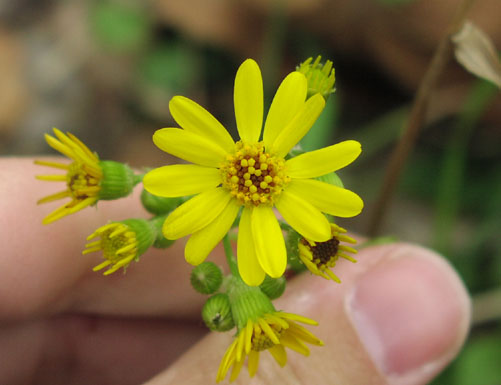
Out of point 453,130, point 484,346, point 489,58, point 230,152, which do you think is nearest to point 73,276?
point 230,152

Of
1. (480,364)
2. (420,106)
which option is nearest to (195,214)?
(420,106)

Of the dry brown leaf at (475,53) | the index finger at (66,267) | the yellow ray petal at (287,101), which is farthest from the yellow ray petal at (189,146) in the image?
the index finger at (66,267)

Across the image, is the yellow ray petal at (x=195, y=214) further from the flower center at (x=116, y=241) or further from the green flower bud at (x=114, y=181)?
the green flower bud at (x=114, y=181)

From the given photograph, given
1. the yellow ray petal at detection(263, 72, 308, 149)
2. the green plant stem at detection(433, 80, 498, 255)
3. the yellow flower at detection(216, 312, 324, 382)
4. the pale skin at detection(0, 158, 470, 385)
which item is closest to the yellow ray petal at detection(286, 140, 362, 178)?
the yellow ray petal at detection(263, 72, 308, 149)

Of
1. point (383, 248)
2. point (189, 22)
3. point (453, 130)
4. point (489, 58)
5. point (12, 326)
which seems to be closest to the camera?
point (489, 58)

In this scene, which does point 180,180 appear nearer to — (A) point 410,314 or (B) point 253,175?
(B) point 253,175

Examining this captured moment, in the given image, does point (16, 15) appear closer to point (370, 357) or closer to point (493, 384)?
point (370, 357)
